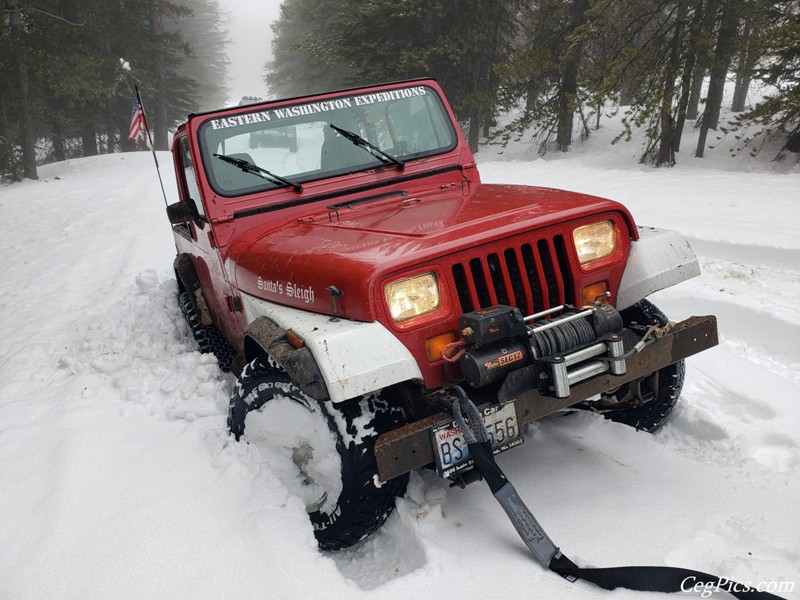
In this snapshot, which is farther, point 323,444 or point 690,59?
point 690,59

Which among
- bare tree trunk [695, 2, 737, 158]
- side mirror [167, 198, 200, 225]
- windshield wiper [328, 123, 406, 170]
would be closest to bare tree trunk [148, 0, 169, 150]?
bare tree trunk [695, 2, 737, 158]

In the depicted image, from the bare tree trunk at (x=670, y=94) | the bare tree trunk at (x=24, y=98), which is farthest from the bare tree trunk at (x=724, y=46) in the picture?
the bare tree trunk at (x=24, y=98)

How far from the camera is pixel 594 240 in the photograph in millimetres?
2725

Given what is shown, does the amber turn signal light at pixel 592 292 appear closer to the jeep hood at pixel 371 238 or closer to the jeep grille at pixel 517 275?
the jeep grille at pixel 517 275

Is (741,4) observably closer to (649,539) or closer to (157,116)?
(649,539)

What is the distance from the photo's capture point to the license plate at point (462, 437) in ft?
7.34

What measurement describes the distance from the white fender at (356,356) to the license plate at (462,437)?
0.84 ft

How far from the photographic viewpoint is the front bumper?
7.18 ft

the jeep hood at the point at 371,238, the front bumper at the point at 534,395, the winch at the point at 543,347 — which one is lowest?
the front bumper at the point at 534,395

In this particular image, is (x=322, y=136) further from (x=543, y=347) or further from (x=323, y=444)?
(x=543, y=347)

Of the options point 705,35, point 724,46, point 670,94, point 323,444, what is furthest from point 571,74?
point 323,444

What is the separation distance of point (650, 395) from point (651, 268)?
721mm

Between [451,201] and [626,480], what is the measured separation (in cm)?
164

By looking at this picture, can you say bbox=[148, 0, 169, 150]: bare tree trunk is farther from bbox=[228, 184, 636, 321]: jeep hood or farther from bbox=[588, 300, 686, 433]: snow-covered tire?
bbox=[588, 300, 686, 433]: snow-covered tire
